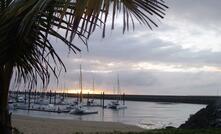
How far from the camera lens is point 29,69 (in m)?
5.06

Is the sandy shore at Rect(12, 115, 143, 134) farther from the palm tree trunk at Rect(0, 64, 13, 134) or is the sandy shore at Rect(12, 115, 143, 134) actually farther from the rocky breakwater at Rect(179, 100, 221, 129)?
the palm tree trunk at Rect(0, 64, 13, 134)

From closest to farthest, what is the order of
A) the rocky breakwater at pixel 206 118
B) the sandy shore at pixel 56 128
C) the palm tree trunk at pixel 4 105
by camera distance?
the palm tree trunk at pixel 4 105, the rocky breakwater at pixel 206 118, the sandy shore at pixel 56 128

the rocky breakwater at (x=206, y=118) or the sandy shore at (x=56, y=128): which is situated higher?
the rocky breakwater at (x=206, y=118)

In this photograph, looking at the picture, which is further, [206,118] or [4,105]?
[206,118]

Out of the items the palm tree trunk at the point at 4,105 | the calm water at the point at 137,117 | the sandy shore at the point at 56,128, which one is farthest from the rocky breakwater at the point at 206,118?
the calm water at the point at 137,117

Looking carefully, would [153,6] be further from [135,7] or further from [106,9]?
[106,9]

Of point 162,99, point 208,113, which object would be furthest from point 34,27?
point 162,99

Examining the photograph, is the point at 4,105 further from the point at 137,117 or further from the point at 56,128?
the point at 137,117

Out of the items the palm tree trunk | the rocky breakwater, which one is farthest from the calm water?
the palm tree trunk

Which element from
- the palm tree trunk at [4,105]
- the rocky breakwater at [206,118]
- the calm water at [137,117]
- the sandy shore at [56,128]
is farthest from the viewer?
the calm water at [137,117]

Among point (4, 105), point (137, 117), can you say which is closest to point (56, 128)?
point (4, 105)

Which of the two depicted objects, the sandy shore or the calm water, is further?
the calm water

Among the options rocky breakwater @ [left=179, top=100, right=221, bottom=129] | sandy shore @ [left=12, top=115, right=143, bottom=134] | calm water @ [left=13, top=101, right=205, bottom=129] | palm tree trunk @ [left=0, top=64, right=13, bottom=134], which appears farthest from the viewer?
calm water @ [left=13, top=101, right=205, bottom=129]

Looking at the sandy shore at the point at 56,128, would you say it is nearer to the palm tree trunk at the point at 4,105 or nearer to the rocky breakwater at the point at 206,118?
the rocky breakwater at the point at 206,118
